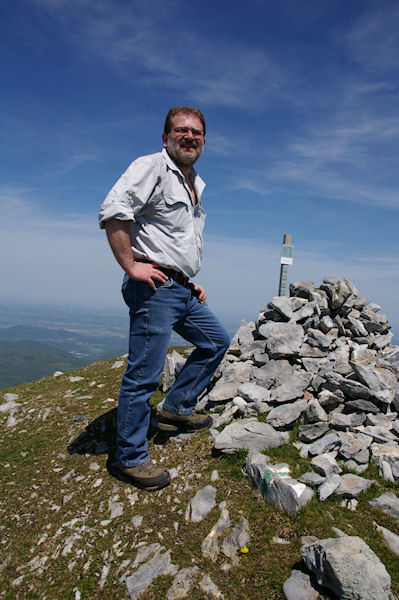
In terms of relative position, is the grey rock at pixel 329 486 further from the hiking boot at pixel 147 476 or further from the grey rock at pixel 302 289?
the grey rock at pixel 302 289

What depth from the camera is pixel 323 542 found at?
333 centimetres

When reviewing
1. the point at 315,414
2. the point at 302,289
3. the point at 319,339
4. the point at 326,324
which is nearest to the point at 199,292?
the point at 315,414

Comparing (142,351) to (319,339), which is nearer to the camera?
(142,351)

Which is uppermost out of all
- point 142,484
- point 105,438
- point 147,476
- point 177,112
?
point 177,112

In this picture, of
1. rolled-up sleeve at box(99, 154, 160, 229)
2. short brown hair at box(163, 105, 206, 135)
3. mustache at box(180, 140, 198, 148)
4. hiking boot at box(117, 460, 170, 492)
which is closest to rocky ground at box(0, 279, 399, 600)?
hiking boot at box(117, 460, 170, 492)

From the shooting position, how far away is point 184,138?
15.5 ft

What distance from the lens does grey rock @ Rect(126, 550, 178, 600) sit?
3551 millimetres

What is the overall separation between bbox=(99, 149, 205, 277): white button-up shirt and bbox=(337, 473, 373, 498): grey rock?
3347mm

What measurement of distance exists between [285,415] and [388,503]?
1958mm

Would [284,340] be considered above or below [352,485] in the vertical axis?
above

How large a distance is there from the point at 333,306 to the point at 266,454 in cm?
528

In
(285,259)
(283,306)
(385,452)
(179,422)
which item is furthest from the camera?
(285,259)

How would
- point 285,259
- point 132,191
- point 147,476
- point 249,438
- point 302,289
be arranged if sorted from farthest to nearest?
point 285,259, point 302,289, point 249,438, point 147,476, point 132,191

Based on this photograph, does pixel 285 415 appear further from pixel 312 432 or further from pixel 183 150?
pixel 183 150
